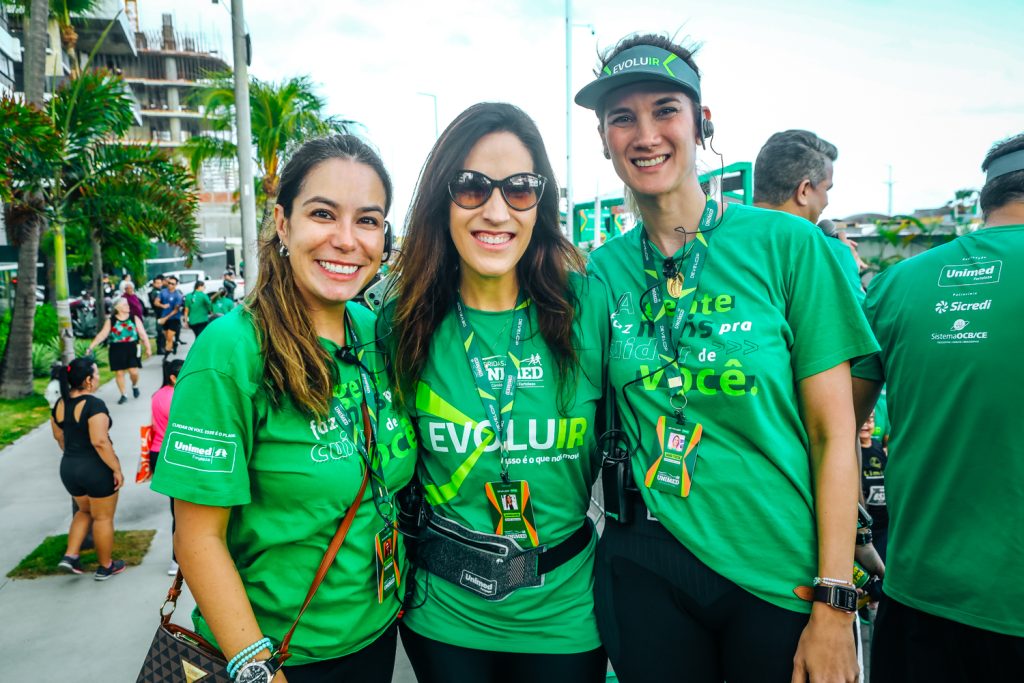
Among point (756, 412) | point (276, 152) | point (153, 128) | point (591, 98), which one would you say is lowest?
point (756, 412)

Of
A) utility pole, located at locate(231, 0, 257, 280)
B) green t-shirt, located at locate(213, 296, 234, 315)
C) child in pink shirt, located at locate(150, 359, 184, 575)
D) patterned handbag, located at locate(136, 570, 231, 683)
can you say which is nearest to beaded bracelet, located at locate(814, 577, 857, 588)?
patterned handbag, located at locate(136, 570, 231, 683)

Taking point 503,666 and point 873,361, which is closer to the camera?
point 503,666

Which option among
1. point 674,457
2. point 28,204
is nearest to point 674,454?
point 674,457

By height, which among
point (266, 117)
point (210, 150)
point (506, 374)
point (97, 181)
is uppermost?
point (266, 117)

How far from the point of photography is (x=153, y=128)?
2598 inches

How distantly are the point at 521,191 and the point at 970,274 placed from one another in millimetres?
1499

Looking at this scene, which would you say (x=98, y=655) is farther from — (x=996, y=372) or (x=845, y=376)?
(x=996, y=372)

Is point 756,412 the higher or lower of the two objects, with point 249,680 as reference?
higher

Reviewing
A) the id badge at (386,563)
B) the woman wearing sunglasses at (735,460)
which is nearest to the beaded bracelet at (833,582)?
the woman wearing sunglasses at (735,460)

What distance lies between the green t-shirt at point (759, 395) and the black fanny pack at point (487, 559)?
390 mm

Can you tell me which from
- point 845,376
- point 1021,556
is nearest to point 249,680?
point 845,376

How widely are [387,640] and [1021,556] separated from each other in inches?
78.2

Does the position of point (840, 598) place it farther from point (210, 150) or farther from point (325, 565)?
point (210, 150)

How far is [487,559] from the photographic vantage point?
2092 millimetres
